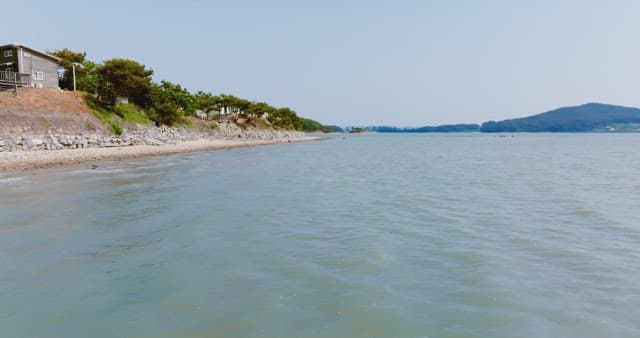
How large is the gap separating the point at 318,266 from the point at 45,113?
34.5 metres

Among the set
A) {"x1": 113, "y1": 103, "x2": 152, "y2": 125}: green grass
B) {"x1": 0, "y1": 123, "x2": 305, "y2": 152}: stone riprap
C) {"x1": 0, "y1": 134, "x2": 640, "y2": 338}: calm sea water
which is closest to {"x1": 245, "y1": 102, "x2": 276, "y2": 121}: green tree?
{"x1": 0, "y1": 123, "x2": 305, "y2": 152}: stone riprap

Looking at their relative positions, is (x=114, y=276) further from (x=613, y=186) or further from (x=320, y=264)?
(x=613, y=186)

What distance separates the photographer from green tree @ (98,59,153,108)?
42.9m

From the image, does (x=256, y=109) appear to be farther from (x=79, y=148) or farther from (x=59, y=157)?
(x=59, y=157)

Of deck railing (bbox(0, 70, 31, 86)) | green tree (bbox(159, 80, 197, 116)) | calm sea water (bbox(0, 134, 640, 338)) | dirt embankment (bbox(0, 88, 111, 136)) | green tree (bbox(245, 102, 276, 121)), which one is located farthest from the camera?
green tree (bbox(245, 102, 276, 121))

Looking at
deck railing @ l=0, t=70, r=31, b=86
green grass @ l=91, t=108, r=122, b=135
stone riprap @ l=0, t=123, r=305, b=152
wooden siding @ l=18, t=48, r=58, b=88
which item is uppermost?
wooden siding @ l=18, t=48, r=58, b=88

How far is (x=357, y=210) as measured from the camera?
1131 centimetres

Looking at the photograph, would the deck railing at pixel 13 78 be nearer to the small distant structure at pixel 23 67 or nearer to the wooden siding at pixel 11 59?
the small distant structure at pixel 23 67

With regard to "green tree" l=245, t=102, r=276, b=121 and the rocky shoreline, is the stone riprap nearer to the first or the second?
the rocky shoreline

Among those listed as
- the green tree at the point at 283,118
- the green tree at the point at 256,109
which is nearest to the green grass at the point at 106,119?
the green tree at the point at 256,109

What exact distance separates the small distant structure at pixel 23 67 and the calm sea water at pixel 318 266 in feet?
92.8

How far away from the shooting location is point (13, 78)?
35.7 m

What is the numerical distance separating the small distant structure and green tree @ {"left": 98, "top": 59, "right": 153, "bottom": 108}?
15.5 ft

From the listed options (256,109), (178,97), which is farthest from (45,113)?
(256,109)
